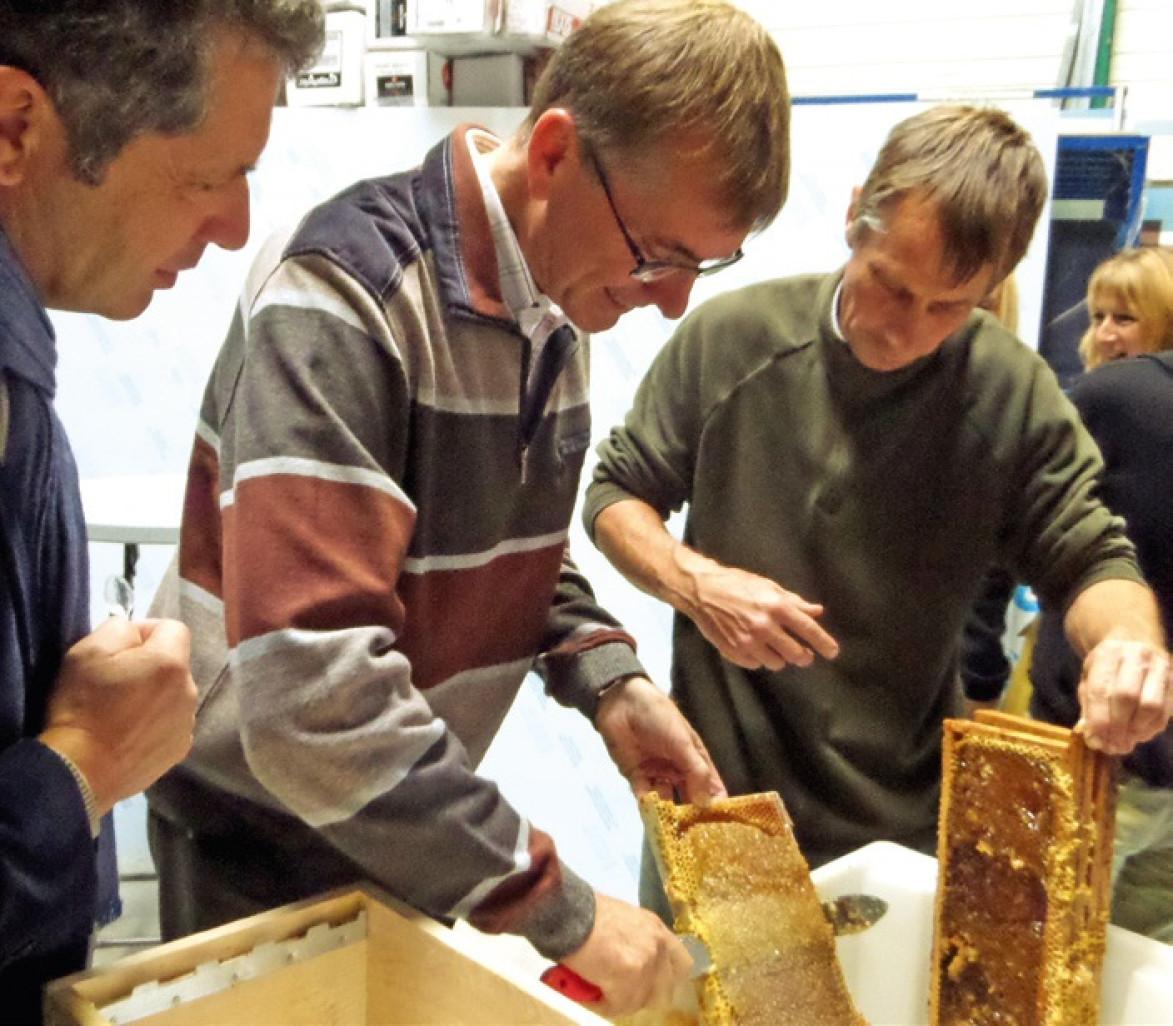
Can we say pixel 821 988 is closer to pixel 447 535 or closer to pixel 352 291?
pixel 447 535

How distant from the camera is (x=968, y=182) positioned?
1.48 m

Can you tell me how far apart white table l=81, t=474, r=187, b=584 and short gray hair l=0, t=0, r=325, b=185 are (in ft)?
5.39

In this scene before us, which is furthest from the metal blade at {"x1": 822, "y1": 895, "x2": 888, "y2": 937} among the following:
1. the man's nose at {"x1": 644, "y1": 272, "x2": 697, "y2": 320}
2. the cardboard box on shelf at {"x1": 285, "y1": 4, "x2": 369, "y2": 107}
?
the cardboard box on shelf at {"x1": 285, "y1": 4, "x2": 369, "y2": 107}

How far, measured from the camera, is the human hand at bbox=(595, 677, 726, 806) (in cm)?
130

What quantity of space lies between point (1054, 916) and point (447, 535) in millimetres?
715

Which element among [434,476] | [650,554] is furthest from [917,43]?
[434,476]

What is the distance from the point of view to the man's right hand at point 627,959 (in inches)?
38.9

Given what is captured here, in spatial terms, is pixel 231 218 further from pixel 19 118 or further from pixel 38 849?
pixel 38 849

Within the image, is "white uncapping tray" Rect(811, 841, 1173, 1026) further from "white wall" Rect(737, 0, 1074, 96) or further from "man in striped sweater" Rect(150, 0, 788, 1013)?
"white wall" Rect(737, 0, 1074, 96)

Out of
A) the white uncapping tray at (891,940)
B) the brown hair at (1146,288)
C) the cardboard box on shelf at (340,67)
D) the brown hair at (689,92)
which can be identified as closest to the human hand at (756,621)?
the white uncapping tray at (891,940)

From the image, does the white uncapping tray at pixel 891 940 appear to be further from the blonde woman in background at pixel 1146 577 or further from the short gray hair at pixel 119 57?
the short gray hair at pixel 119 57

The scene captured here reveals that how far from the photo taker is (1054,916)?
1.22 m

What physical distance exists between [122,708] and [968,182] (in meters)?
1.14

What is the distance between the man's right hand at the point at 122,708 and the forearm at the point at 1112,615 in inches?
41.7
